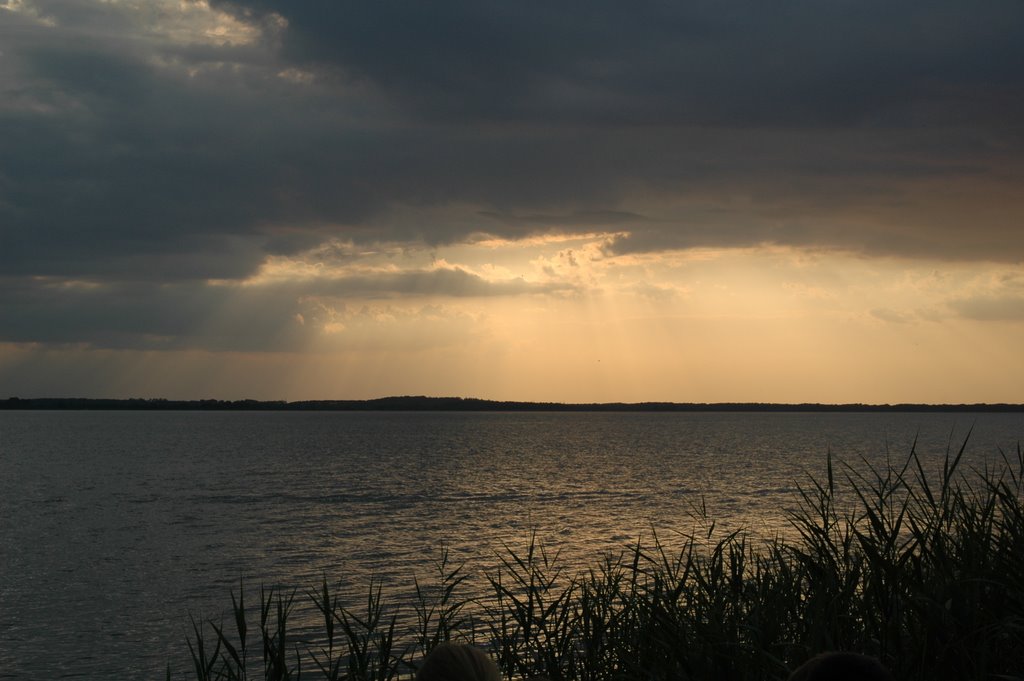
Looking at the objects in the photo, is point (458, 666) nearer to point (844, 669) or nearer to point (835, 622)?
point (844, 669)

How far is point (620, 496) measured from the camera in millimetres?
50312

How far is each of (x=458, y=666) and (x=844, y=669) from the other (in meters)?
1.08

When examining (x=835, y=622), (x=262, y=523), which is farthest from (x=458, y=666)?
(x=262, y=523)

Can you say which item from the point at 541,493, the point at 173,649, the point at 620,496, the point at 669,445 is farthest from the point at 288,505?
the point at 669,445

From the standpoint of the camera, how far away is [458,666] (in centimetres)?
267

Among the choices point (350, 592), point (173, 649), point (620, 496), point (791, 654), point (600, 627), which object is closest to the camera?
point (791, 654)

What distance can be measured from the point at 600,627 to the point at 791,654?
7.81 ft

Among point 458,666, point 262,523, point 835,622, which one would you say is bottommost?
point 262,523

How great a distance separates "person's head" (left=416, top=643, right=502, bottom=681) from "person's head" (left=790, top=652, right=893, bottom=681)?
0.89 m

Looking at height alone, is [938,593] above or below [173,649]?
above

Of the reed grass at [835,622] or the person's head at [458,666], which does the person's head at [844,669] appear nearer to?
the person's head at [458,666]

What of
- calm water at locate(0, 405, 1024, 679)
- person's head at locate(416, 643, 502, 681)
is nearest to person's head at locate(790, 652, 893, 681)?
person's head at locate(416, 643, 502, 681)

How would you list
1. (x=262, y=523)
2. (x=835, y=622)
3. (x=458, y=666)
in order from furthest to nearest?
(x=262, y=523), (x=835, y=622), (x=458, y=666)

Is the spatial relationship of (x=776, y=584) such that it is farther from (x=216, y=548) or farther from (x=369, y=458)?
(x=369, y=458)
